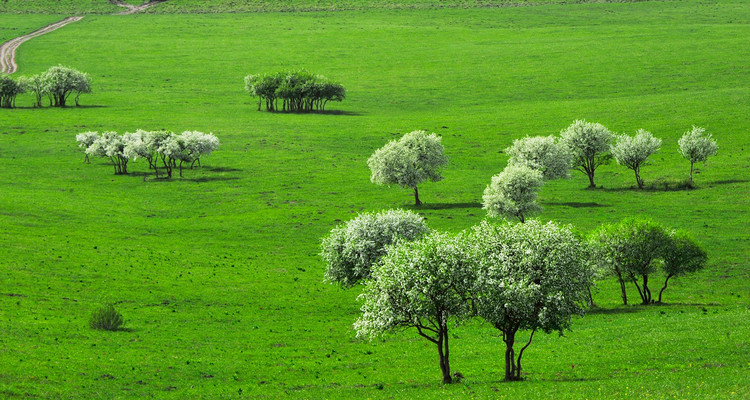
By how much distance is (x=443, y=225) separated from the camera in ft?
283

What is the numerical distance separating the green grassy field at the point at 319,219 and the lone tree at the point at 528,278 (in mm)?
3684

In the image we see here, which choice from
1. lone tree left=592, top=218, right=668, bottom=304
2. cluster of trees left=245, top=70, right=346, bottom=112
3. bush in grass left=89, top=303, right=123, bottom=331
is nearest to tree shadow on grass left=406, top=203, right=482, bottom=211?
lone tree left=592, top=218, right=668, bottom=304

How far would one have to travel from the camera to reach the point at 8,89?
15650 centimetres

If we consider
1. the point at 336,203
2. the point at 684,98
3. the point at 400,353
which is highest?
the point at 684,98

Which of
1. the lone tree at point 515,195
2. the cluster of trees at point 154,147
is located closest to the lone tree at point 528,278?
the lone tree at point 515,195

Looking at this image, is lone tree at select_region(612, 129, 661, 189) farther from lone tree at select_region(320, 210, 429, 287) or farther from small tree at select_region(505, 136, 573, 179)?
lone tree at select_region(320, 210, 429, 287)

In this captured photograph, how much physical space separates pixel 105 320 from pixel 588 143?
7289 centimetres

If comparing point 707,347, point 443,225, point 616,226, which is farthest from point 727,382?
point 443,225

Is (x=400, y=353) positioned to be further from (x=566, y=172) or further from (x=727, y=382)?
(x=566, y=172)

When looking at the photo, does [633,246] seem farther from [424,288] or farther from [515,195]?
[424,288]

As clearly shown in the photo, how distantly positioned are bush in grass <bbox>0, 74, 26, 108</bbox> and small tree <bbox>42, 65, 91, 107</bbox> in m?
5.12

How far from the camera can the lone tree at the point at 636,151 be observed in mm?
100750

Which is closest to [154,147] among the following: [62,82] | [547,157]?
[62,82]

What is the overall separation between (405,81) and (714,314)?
440 ft
